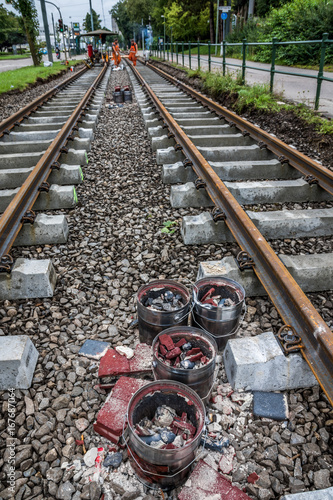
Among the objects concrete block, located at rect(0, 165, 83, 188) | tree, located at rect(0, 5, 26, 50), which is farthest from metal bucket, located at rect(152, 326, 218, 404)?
tree, located at rect(0, 5, 26, 50)

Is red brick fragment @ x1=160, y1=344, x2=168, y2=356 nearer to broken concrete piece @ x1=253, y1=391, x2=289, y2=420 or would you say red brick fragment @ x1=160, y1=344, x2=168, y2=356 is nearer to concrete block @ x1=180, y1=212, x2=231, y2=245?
broken concrete piece @ x1=253, y1=391, x2=289, y2=420

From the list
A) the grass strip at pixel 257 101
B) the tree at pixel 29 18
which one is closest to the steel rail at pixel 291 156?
the grass strip at pixel 257 101

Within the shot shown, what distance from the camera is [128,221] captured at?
3816 millimetres

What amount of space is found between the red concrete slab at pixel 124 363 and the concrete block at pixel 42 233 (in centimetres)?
147

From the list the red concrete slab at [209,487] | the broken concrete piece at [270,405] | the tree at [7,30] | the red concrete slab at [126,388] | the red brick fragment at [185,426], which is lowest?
the broken concrete piece at [270,405]

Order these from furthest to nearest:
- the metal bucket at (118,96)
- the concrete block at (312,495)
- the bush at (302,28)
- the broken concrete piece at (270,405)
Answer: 1. the bush at (302,28)
2. the metal bucket at (118,96)
3. the broken concrete piece at (270,405)
4. the concrete block at (312,495)

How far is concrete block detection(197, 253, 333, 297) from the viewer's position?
105 inches

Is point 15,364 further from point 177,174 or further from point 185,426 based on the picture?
point 177,174

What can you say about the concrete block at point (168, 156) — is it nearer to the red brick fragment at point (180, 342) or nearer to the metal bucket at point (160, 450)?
the red brick fragment at point (180, 342)

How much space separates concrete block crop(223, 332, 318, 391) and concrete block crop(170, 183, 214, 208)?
6.92ft

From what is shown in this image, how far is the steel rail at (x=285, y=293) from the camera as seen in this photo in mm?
1845

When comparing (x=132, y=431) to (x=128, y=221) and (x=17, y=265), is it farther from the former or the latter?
(x=128, y=221)

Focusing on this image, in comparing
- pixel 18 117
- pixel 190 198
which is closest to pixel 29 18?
pixel 18 117

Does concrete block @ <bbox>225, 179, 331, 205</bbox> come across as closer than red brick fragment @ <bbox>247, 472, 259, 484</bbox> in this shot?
No
